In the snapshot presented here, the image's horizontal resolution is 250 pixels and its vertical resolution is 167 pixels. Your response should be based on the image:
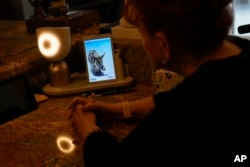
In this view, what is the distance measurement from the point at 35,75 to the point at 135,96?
0.43m

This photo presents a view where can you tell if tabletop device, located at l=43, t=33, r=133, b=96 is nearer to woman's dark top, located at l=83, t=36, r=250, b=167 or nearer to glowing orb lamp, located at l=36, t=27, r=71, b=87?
glowing orb lamp, located at l=36, t=27, r=71, b=87

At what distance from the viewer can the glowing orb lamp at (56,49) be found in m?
1.54

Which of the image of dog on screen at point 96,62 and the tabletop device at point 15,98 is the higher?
the image of dog on screen at point 96,62

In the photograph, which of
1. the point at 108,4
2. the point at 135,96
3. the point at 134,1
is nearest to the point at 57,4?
the point at 135,96

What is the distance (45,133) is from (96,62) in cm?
40

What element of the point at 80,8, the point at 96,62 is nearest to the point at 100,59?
the point at 96,62

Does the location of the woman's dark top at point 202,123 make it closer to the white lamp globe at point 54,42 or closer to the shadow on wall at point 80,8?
the white lamp globe at point 54,42

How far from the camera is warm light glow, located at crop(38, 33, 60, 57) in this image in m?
1.54

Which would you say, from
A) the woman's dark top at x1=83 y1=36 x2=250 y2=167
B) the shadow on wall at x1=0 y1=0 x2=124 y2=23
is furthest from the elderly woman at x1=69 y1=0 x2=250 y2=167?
the shadow on wall at x1=0 y1=0 x2=124 y2=23

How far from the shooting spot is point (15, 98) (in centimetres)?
144

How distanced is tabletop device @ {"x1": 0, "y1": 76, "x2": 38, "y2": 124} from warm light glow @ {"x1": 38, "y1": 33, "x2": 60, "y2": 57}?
136mm

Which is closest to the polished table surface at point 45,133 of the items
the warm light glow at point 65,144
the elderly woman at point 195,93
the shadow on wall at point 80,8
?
the warm light glow at point 65,144

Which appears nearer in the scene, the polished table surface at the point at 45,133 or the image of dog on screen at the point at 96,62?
the polished table surface at the point at 45,133

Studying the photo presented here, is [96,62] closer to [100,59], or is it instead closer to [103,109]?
[100,59]
